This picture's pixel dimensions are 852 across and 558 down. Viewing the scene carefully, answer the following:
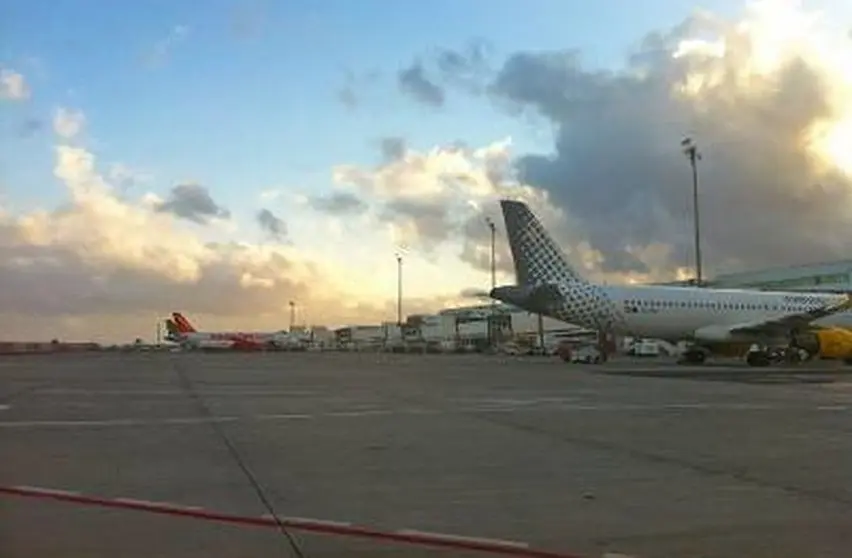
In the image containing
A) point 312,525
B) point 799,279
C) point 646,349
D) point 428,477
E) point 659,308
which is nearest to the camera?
point 312,525

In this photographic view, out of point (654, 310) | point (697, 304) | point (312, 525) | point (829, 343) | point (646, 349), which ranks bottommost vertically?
point (312, 525)

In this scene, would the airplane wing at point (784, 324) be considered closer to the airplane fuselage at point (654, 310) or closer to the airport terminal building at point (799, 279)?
the airplane fuselage at point (654, 310)

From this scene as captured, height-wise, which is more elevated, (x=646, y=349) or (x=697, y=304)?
(x=697, y=304)

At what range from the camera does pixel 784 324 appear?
54.8 meters

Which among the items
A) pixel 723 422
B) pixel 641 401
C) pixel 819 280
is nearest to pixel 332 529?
pixel 723 422

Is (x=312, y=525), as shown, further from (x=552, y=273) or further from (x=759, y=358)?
(x=552, y=273)

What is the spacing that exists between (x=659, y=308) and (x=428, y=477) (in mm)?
46988

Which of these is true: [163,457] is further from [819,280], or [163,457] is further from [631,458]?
[819,280]

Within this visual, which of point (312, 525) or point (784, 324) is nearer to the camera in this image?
point (312, 525)

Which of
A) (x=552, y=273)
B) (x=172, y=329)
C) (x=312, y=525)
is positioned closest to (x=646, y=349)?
(x=552, y=273)

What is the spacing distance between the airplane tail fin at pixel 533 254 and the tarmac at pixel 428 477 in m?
36.8

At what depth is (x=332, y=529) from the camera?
808 centimetres

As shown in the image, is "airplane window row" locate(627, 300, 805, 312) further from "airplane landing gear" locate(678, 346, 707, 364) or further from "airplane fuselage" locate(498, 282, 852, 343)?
"airplane landing gear" locate(678, 346, 707, 364)

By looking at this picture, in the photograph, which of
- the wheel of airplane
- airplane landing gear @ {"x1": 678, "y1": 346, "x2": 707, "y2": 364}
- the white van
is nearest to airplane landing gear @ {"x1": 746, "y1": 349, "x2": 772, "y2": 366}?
the wheel of airplane
